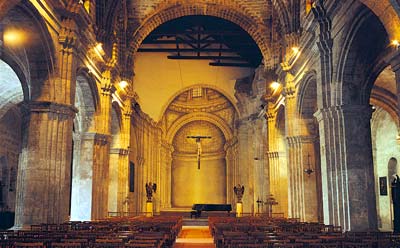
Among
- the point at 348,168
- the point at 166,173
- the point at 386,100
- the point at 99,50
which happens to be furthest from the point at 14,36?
the point at 166,173

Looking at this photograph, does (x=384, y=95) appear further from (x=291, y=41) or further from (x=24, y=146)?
(x=24, y=146)

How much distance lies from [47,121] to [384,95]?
1643 centimetres

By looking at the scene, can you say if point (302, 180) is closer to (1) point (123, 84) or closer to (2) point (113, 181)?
(2) point (113, 181)

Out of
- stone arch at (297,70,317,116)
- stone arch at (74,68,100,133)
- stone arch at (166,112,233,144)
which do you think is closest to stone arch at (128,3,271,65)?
stone arch at (74,68,100,133)

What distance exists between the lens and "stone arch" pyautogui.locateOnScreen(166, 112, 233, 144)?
146 ft

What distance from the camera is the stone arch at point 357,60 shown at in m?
14.0

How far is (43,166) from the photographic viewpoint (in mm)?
14641

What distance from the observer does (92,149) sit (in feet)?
68.6

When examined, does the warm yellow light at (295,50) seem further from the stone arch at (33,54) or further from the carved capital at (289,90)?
the stone arch at (33,54)

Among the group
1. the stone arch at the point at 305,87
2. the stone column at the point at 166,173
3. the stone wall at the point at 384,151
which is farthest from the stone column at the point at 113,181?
the stone wall at the point at 384,151

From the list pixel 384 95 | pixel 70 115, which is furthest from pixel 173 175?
pixel 70 115

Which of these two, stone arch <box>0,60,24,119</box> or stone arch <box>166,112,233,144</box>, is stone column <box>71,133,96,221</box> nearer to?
stone arch <box>0,60,24,119</box>

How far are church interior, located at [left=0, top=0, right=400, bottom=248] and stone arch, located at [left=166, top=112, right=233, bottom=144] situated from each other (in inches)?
126

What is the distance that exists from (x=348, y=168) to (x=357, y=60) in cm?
365
